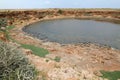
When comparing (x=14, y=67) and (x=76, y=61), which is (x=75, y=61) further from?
(x=14, y=67)

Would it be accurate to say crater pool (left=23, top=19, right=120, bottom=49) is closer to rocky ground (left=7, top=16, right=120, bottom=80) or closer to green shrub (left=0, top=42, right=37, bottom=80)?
rocky ground (left=7, top=16, right=120, bottom=80)

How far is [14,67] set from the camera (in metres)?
12.0

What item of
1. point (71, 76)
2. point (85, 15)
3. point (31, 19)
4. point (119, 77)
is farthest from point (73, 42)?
point (85, 15)

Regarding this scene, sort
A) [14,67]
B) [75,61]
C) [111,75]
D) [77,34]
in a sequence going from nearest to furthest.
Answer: [14,67] < [111,75] < [75,61] < [77,34]

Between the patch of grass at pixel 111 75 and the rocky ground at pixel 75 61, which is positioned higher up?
the rocky ground at pixel 75 61

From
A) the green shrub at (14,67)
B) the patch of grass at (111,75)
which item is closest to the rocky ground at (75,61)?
the patch of grass at (111,75)

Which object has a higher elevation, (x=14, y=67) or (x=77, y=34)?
(x=14, y=67)

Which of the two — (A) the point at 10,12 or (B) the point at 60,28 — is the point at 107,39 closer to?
(B) the point at 60,28

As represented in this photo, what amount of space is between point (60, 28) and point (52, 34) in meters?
4.13

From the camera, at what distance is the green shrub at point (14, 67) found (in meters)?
11.5

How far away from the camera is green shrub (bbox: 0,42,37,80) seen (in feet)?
37.7

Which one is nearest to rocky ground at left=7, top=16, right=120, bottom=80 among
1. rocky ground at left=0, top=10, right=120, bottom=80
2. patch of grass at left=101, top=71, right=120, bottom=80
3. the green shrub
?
rocky ground at left=0, top=10, right=120, bottom=80

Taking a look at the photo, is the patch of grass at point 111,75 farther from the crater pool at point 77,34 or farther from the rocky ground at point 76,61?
the crater pool at point 77,34

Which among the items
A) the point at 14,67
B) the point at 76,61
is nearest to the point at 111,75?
the point at 76,61
